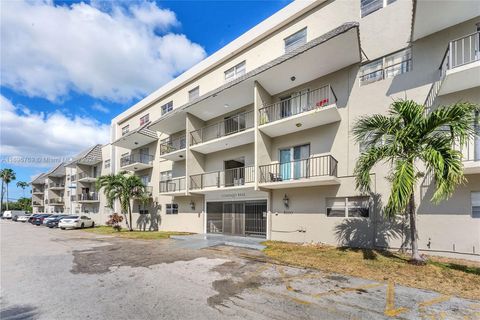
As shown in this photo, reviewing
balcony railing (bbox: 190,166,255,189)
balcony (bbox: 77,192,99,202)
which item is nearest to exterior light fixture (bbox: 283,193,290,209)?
balcony railing (bbox: 190,166,255,189)

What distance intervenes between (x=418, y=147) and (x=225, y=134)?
40.9 ft

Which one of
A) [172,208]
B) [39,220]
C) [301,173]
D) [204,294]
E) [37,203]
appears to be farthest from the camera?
[37,203]

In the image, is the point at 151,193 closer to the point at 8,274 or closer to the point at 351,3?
the point at 8,274

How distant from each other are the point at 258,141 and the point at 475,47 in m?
9.92

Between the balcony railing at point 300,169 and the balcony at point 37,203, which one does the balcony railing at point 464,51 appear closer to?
the balcony railing at point 300,169

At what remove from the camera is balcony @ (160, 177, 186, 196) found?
19794mm

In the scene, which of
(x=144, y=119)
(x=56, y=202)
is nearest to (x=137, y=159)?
(x=144, y=119)

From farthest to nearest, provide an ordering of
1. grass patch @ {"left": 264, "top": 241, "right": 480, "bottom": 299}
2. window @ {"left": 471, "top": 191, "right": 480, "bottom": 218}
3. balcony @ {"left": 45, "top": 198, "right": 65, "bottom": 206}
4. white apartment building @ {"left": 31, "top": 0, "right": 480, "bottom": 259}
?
balcony @ {"left": 45, "top": 198, "right": 65, "bottom": 206}
white apartment building @ {"left": 31, "top": 0, "right": 480, "bottom": 259}
window @ {"left": 471, "top": 191, "right": 480, "bottom": 218}
grass patch @ {"left": 264, "top": 241, "right": 480, "bottom": 299}

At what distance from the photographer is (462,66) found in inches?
344

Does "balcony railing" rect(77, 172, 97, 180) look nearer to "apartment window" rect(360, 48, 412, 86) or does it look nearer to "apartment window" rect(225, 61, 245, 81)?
"apartment window" rect(225, 61, 245, 81)

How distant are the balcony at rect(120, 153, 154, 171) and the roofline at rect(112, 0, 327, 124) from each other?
549 cm

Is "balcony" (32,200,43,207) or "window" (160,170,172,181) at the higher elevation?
"window" (160,170,172,181)

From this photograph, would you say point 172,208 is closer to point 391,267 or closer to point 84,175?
point 391,267

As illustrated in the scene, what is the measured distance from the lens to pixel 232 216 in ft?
58.2
